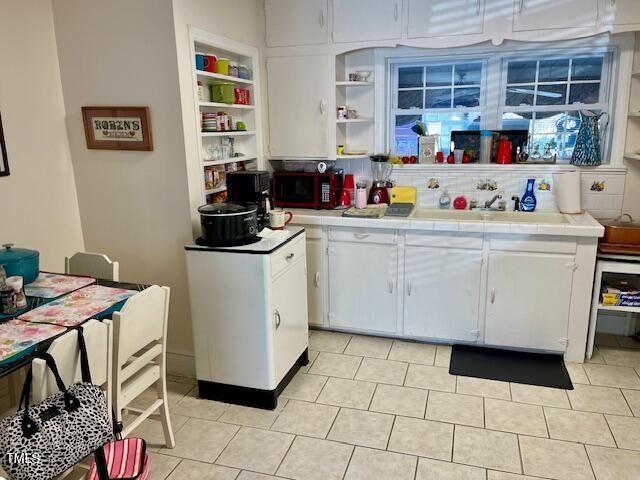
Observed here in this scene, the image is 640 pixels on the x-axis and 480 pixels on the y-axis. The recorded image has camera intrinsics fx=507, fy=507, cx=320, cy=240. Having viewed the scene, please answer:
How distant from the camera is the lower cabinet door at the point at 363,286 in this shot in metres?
3.49

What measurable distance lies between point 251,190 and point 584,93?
2454mm

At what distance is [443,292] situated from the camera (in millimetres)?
3402

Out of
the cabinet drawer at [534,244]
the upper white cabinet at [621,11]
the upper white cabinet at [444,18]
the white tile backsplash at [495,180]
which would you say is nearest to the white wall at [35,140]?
the white tile backsplash at [495,180]

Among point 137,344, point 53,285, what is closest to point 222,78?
point 53,285

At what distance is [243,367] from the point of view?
2.82 m

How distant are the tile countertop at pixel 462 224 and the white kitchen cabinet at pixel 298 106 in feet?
1.70

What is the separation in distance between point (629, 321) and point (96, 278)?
3518 millimetres

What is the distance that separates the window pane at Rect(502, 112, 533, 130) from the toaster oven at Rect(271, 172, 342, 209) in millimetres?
1281

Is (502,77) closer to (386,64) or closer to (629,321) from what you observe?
(386,64)

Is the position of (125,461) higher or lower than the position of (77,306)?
lower

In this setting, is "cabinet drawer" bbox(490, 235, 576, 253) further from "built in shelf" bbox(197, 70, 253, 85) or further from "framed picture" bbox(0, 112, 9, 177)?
"framed picture" bbox(0, 112, 9, 177)

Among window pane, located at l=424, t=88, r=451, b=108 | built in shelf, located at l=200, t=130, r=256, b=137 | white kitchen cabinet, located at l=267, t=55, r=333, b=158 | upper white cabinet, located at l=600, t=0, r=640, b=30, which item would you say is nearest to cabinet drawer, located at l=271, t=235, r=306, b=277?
built in shelf, located at l=200, t=130, r=256, b=137

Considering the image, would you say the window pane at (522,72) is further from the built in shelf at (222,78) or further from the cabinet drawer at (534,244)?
the built in shelf at (222,78)

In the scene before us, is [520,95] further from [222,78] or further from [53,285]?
[53,285]
